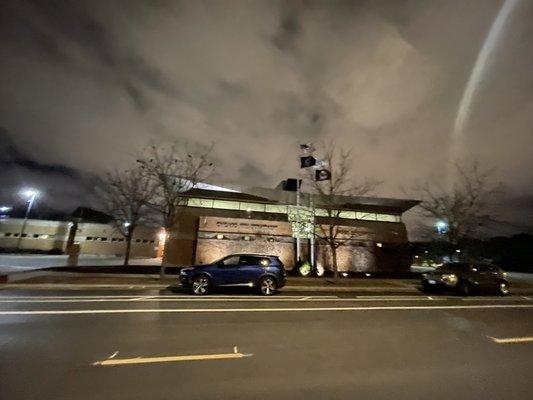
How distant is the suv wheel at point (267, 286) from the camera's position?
1394 centimetres

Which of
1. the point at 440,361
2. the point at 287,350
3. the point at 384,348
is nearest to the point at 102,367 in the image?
the point at 287,350

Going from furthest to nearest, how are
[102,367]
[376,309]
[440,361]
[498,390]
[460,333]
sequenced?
[376,309] → [460,333] → [440,361] → [102,367] → [498,390]

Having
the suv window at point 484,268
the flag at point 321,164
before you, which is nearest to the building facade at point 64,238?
the flag at point 321,164

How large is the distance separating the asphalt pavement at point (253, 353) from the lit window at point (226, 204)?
772 inches

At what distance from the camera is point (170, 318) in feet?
26.5

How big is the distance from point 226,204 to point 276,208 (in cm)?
497

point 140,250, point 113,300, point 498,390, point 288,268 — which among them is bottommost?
point 498,390

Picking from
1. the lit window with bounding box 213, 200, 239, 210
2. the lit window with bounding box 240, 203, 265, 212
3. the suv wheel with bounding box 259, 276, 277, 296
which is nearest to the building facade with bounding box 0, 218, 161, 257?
the lit window with bounding box 213, 200, 239, 210

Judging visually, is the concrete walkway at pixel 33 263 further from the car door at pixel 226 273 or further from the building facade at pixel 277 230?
the car door at pixel 226 273

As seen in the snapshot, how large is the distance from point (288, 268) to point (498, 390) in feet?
77.6

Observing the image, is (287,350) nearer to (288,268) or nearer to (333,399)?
(333,399)

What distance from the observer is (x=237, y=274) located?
13758mm

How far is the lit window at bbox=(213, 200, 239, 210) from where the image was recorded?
Result: 95.9 feet

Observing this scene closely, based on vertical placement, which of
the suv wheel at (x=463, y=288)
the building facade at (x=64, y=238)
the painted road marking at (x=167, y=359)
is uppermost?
the building facade at (x=64, y=238)
